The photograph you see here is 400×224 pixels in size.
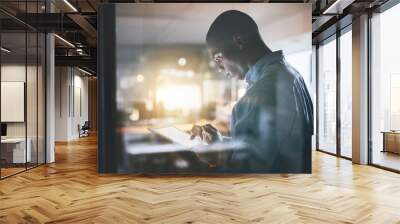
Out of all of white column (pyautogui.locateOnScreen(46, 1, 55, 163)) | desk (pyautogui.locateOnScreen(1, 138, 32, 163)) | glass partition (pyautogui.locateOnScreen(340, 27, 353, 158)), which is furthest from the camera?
glass partition (pyautogui.locateOnScreen(340, 27, 353, 158))

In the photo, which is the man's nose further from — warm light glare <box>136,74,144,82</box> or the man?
warm light glare <box>136,74,144,82</box>

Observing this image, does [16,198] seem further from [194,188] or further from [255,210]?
[255,210]

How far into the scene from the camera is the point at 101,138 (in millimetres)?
6500

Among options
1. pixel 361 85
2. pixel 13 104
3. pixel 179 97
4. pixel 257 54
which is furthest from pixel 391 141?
pixel 13 104

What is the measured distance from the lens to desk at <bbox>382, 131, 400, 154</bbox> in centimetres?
729

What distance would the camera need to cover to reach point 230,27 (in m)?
6.51

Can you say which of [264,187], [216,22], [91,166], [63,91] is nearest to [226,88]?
[216,22]

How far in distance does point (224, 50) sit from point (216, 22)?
51 centimetres

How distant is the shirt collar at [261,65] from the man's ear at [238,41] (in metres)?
0.41

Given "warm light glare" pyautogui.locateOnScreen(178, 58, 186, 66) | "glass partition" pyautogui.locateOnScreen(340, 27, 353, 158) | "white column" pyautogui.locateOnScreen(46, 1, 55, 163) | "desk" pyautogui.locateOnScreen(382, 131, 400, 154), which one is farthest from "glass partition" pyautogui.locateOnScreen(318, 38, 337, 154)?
"white column" pyautogui.locateOnScreen(46, 1, 55, 163)

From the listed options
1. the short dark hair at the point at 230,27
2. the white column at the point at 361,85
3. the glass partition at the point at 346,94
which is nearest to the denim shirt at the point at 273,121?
the short dark hair at the point at 230,27

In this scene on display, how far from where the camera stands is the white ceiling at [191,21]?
6.46 m

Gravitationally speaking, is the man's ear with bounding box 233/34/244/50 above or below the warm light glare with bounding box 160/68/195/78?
above

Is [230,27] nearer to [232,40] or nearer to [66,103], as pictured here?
[232,40]
